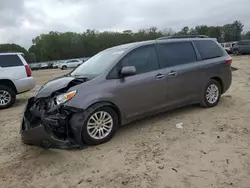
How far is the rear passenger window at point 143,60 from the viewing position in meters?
5.31

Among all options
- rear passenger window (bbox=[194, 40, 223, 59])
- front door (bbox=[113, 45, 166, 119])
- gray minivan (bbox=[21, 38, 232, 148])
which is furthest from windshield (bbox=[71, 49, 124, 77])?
rear passenger window (bbox=[194, 40, 223, 59])

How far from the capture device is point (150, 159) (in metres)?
4.09

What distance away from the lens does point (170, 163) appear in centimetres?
393

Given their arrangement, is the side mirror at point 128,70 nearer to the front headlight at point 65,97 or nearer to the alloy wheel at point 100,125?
the alloy wheel at point 100,125

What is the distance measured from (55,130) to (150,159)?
5.14 ft

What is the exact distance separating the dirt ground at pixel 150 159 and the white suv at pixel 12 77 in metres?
3.52

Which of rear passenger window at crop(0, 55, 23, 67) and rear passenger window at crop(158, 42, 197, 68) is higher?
rear passenger window at crop(0, 55, 23, 67)

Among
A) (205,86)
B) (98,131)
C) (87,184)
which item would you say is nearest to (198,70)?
(205,86)

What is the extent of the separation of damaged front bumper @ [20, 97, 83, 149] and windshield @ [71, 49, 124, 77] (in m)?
0.98

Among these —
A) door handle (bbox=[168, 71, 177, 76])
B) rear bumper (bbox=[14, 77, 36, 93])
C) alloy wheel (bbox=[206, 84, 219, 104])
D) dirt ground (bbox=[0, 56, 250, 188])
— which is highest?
door handle (bbox=[168, 71, 177, 76])

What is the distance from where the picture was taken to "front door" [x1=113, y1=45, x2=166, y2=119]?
16.6ft

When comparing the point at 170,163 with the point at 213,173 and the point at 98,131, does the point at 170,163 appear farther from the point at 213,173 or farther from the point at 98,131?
the point at 98,131

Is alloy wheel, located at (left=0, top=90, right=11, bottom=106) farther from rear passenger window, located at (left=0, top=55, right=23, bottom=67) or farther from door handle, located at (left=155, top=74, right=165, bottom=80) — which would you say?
door handle, located at (left=155, top=74, right=165, bottom=80)

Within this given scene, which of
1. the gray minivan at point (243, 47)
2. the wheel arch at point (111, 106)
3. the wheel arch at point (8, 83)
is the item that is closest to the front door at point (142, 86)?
the wheel arch at point (111, 106)
